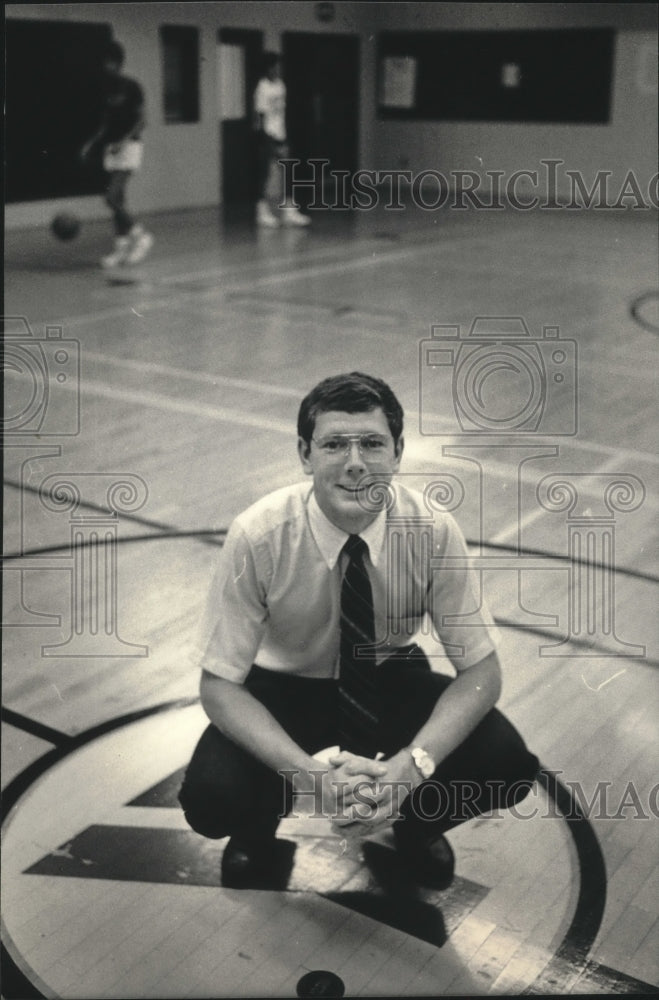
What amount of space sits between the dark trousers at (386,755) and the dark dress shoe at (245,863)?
4 cm

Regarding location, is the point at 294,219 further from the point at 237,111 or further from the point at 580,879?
the point at 580,879

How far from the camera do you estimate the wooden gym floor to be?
6.06 ft

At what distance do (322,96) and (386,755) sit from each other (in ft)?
38.8

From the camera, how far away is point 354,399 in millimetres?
1562

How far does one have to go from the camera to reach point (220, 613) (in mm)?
1814

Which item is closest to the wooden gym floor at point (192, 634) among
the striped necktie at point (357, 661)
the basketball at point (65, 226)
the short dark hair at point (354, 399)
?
the striped necktie at point (357, 661)

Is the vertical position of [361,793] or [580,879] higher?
[361,793]

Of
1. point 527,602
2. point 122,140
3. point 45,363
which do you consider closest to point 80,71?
point 122,140

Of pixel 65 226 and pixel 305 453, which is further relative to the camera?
pixel 65 226

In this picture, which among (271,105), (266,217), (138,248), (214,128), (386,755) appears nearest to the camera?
(386,755)

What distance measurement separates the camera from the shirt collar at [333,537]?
1.78 m

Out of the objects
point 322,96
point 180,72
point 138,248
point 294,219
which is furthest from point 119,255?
point 322,96

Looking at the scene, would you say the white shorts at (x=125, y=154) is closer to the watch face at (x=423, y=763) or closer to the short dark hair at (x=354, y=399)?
the short dark hair at (x=354, y=399)

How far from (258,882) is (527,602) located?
59.0 inches
